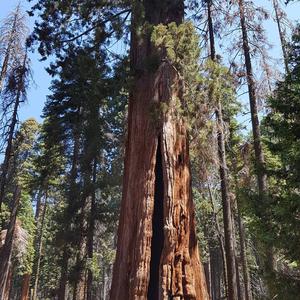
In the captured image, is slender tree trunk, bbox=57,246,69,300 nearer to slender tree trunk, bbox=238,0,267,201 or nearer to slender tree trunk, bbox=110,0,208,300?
slender tree trunk, bbox=238,0,267,201

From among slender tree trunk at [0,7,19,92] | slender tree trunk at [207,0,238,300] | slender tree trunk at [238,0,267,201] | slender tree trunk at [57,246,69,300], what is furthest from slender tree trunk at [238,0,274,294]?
slender tree trunk at [0,7,19,92]

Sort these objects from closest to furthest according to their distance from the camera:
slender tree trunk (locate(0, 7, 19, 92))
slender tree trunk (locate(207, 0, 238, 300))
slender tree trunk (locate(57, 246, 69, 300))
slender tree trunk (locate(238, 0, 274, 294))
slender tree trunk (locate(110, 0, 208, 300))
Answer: slender tree trunk (locate(110, 0, 208, 300)), slender tree trunk (locate(207, 0, 238, 300)), slender tree trunk (locate(238, 0, 274, 294)), slender tree trunk (locate(57, 246, 69, 300)), slender tree trunk (locate(0, 7, 19, 92))

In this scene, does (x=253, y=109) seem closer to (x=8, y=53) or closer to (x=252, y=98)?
(x=252, y=98)

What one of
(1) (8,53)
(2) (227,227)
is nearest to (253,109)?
(2) (227,227)

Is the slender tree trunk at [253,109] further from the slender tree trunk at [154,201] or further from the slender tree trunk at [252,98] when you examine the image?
the slender tree trunk at [154,201]

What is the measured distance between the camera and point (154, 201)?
7.50 metres

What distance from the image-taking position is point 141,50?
27.8 ft

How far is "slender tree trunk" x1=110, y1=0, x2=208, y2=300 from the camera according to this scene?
6.47m

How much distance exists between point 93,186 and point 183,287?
12670 millimetres

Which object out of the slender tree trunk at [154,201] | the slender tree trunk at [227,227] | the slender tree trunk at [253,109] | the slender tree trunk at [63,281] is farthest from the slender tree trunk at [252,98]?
the slender tree trunk at [63,281]

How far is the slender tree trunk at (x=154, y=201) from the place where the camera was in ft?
21.2

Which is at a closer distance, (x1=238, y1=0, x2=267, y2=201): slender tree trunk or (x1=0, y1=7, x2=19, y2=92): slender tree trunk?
(x1=238, y1=0, x2=267, y2=201): slender tree trunk

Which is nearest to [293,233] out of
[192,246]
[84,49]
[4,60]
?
[192,246]

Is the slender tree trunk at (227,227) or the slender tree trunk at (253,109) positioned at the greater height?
the slender tree trunk at (253,109)
